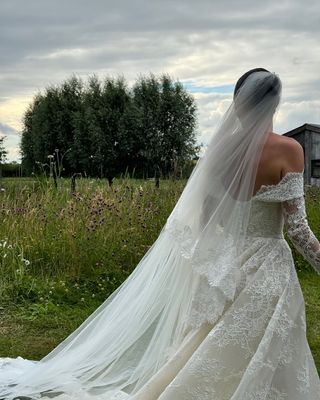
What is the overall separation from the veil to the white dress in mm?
66

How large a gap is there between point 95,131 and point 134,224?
18.4 m

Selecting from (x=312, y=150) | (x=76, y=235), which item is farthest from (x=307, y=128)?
(x=76, y=235)

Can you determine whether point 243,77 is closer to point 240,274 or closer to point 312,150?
point 240,274

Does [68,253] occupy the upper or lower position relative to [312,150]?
lower

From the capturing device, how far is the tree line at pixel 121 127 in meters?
25.7

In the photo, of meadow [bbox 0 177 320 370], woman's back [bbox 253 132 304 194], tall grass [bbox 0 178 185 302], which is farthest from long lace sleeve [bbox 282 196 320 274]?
tall grass [bbox 0 178 185 302]

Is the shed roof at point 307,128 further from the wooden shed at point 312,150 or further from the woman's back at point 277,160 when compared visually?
the woman's back at point 277,160

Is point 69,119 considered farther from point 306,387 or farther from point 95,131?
point 306,387

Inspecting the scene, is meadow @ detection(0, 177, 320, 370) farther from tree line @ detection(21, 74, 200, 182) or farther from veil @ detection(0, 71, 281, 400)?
tree line @ detection(21, 74, 200, 182)

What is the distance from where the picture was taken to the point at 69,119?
92.9ft

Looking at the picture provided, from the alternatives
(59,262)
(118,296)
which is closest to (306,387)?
(118,296)

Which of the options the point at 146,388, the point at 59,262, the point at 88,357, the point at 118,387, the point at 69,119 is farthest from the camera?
the point at 69,119

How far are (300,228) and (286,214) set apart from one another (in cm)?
11

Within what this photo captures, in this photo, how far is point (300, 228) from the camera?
316cm
